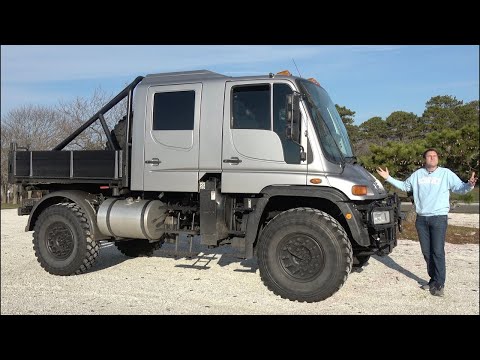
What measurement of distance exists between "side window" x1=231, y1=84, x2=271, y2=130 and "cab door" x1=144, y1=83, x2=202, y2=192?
0.55m

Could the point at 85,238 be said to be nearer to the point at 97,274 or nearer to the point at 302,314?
the point at 97,274

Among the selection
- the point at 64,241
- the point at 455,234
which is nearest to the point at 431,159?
the point at 64,241

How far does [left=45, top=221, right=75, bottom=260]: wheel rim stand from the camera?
23.6 ft

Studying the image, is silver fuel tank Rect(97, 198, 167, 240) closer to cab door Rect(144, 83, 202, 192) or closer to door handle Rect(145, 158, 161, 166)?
cab door Rect(144, 83, 202, 192)

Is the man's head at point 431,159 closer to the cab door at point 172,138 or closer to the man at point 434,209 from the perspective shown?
the man at point 434,209

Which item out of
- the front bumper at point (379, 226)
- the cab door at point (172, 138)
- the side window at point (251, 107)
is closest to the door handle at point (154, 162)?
the cab door at point (172, 138)

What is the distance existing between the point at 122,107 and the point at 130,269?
8.73 ft

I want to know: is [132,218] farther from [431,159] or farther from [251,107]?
[431,159]

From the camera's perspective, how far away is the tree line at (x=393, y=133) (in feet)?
36.7

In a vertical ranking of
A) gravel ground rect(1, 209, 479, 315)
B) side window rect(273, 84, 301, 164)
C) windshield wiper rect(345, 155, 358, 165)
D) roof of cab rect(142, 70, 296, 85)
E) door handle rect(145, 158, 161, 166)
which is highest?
roof of cab rect(142, 70, 296, 85)

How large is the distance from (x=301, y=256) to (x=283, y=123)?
5.53 feet

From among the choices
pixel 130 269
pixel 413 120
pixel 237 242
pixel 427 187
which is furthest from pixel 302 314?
pixel 413 120

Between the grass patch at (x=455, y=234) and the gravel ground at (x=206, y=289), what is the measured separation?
7.68ft

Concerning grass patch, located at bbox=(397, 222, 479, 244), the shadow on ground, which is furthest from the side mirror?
grass patch, located at bbox=(397, 222, 479, 244)
